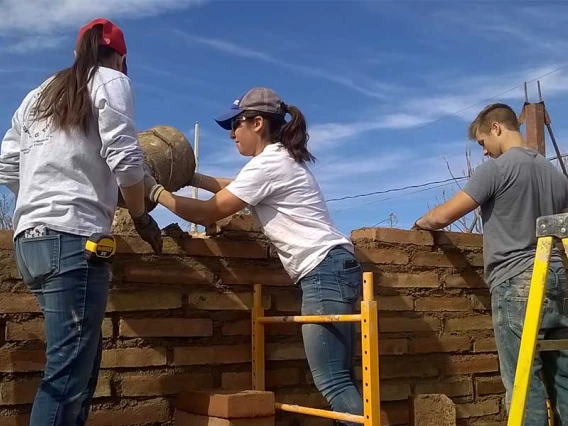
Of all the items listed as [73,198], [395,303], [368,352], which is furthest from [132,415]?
[395,303]

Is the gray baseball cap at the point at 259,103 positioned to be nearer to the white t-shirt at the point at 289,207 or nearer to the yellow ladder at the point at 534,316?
the white t-shirt at the point at 289,207

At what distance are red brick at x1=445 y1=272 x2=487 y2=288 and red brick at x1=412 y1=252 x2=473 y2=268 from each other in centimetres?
6

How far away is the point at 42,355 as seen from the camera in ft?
10.4

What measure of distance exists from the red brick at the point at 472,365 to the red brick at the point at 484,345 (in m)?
0.05

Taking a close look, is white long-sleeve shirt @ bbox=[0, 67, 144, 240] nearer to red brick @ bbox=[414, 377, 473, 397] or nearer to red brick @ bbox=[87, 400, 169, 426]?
red brick @ bbox=[87, 400, 169, 426]

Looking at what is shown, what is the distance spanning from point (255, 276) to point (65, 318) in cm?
151

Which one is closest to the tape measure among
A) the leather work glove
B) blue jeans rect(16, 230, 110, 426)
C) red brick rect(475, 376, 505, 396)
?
blue jeans rect(16, 230, 110, 426)

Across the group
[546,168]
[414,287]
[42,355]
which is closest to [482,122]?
[546,168]

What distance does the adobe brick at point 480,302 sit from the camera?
4.58 metres

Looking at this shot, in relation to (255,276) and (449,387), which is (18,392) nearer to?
(255,276)

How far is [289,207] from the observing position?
3.18 metres

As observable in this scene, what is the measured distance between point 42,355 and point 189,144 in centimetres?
128

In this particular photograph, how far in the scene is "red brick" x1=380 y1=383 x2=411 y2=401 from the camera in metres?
4.08

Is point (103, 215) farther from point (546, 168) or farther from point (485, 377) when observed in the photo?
point (485, 377)
